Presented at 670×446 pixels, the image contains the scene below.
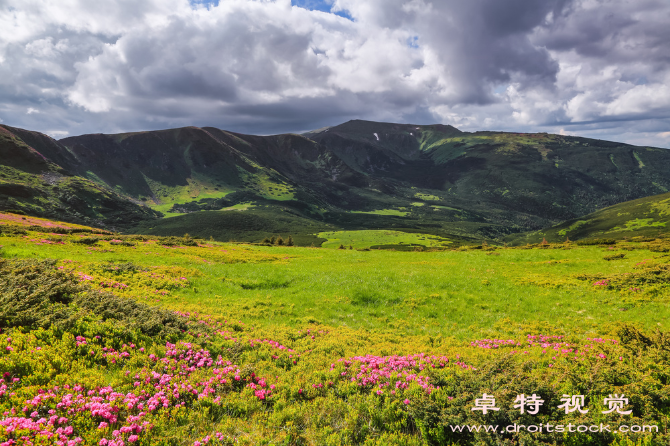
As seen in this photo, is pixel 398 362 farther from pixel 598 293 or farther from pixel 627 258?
pixel 627 258

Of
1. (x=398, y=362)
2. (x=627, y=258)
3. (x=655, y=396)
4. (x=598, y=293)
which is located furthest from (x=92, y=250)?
(x=627, y=258)

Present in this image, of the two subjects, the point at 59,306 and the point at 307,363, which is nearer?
the point at 307,363

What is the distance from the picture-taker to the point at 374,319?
63.9ft

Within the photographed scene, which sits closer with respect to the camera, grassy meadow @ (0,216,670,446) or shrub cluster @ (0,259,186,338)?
grassy meadow @ (0,216,670,446)

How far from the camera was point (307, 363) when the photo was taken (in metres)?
12.1

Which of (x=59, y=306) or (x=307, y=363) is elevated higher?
(x=59, y=306)

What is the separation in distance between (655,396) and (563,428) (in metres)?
3.15

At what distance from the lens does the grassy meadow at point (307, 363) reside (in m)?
7.62

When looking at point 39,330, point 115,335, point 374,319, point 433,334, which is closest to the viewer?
point 39,330

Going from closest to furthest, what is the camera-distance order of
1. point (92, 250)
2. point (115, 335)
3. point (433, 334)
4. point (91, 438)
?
point (91, 438) → point (115, 335) → point (433, 334) → point (92, 250)

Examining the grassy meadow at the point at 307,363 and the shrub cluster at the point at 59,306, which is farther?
the shrub cluster at the point at 59,306

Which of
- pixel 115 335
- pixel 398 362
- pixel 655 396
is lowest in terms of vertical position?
pixel 398 362

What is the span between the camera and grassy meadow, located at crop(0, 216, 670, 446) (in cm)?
762

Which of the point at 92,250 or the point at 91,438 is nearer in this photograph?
the point at 91,438
